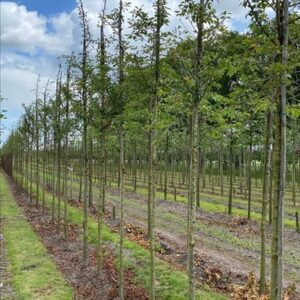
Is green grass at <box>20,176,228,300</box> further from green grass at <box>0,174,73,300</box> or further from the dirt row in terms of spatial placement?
green grass at <box>0,174,73,300</box>

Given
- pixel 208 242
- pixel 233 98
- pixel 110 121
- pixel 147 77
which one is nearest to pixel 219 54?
pixel 233 98

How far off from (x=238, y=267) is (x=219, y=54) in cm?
989

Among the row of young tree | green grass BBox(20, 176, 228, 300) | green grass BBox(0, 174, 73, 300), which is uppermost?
the row of young tree

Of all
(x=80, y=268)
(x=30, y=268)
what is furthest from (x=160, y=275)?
(x=30, y=268)

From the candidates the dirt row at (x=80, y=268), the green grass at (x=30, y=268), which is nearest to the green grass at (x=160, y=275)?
the dirt row at (x=80, y=268)

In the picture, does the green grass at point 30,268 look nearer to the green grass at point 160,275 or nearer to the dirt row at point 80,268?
the dirt row at point 80,268

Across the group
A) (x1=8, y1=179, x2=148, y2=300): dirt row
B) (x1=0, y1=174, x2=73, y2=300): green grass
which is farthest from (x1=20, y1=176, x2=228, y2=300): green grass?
(x1=0, y1=174, x2=73, y2=300): green grass

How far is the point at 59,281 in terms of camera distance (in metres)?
14.9

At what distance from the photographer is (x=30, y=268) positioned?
1652cm

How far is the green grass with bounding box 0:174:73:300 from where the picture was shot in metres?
13.7

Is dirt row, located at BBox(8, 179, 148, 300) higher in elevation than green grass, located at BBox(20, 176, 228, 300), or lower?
lower

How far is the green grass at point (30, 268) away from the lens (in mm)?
13727

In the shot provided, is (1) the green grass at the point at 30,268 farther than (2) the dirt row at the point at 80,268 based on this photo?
Yes

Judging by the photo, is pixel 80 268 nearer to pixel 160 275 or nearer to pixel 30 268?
pixel 30 268
